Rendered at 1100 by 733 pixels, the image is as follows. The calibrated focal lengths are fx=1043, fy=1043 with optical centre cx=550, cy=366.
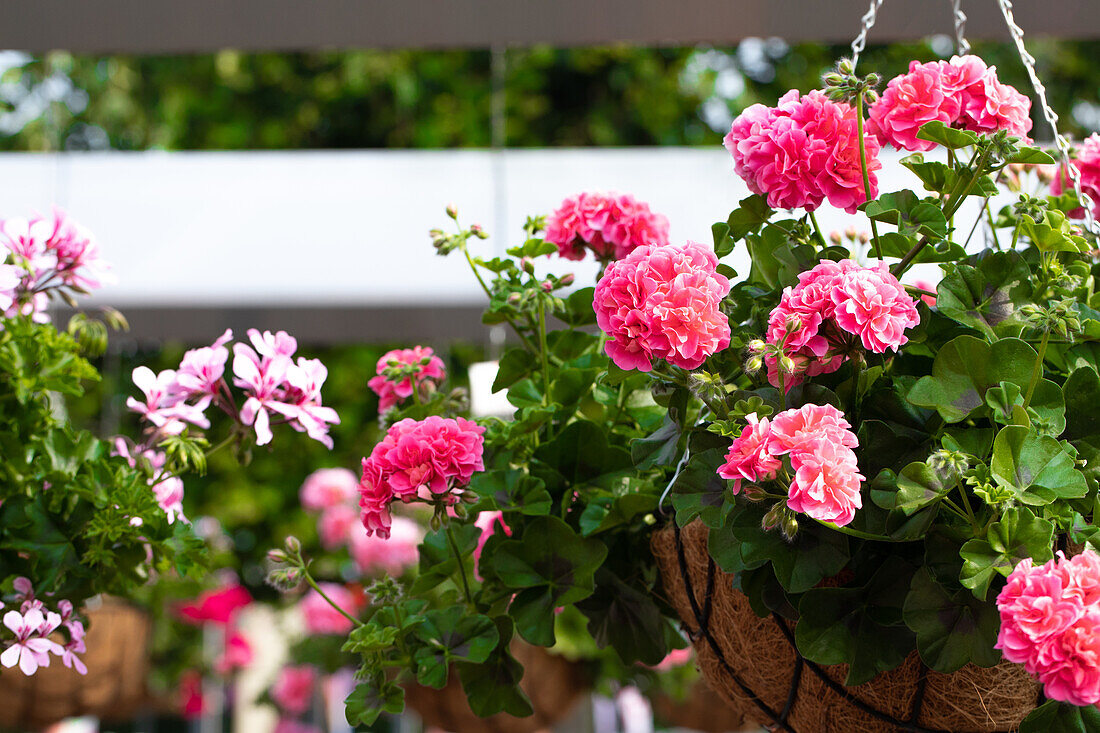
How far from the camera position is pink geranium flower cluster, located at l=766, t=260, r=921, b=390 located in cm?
59


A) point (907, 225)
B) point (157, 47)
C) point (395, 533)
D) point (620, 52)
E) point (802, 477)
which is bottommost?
point (395, 533)

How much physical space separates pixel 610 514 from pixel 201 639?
7.77ft

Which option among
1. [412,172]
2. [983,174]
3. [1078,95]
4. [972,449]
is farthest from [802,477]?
[1078,95]

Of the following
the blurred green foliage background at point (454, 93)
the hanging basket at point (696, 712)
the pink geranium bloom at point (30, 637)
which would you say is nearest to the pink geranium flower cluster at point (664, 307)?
the pink geranium bloom at point (30, 637)

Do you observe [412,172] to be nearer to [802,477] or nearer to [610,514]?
[610,514]

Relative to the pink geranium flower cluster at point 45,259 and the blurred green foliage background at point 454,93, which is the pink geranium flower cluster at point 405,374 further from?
the blurred green foliage background at point 454,93

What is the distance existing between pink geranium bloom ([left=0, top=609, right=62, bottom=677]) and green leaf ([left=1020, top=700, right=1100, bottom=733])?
0.67 meters

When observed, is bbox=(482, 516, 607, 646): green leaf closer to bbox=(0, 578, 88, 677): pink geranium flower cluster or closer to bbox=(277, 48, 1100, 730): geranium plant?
bbox=(277, 48, 1100, 730): geranium plant

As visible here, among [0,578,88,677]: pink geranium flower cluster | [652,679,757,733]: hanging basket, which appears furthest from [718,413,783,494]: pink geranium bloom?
[652,679,757,733]: hanging basket

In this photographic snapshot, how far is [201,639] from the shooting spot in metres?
2.82

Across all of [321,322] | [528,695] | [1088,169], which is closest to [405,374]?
[1088,169]

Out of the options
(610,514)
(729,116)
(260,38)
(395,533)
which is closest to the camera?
(610,514)

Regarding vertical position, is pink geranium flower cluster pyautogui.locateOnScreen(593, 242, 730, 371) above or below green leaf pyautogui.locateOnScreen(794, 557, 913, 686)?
above

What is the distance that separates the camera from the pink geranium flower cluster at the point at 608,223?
87cm
